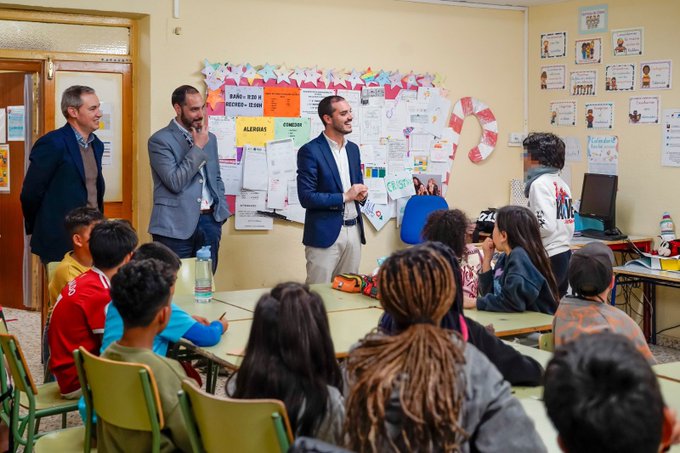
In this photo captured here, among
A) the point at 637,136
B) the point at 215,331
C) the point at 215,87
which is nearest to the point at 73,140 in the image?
the point at 215,87

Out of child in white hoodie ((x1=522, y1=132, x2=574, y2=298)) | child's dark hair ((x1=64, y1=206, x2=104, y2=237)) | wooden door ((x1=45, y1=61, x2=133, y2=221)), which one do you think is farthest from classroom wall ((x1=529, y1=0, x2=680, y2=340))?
child's dark hair ((x1=64, y1=206, x2=104, y2=237))

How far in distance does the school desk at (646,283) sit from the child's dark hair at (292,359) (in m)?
3.81

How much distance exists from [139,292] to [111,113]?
141 inches

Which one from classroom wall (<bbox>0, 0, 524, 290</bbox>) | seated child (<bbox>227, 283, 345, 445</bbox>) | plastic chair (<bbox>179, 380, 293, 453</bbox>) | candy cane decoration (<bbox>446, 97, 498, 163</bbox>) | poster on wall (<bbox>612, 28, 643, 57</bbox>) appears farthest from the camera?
candy cane decoration (<bbox>446, 97, 498, 163</bbox>)

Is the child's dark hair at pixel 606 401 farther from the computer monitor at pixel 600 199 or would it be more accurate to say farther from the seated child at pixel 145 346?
the computer monitor at pixel 600 199

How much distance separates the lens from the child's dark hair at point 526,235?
12.4 ft

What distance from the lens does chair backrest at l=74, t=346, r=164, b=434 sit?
2.44 meters

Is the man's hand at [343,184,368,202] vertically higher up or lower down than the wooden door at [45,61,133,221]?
lower down

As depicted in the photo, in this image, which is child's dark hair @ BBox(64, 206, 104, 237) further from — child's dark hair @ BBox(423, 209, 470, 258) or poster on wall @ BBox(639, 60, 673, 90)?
poster on wall @ BBox(639, 60, 673, 90)

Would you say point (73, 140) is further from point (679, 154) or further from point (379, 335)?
point (679, 154)

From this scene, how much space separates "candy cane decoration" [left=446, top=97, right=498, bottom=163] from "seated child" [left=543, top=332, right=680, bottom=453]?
5737 mm

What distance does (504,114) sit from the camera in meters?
7.18

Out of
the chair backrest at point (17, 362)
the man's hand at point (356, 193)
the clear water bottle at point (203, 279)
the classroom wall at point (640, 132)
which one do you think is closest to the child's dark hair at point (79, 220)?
the clear water bottle at point (203, 279)

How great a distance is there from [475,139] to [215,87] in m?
2.28
